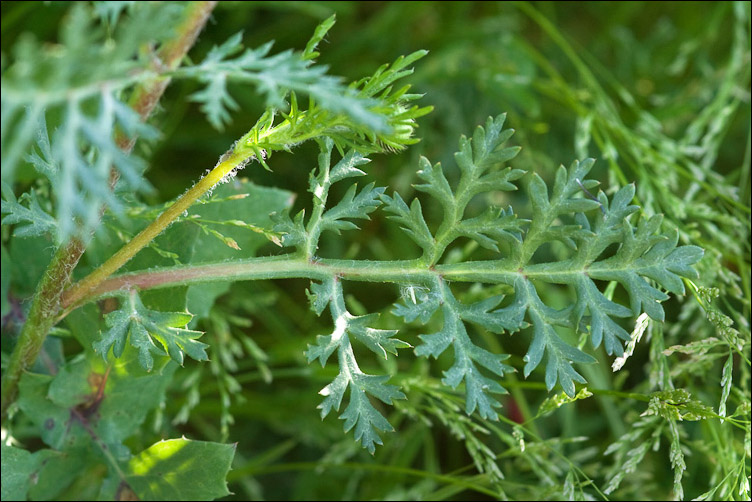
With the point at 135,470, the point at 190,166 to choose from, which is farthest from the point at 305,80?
the point at 190,166

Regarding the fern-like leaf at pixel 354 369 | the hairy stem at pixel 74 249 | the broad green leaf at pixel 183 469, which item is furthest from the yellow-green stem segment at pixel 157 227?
the broad green leaf at pixel 183 469

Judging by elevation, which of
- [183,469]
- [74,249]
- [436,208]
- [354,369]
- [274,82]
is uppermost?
[274,82]

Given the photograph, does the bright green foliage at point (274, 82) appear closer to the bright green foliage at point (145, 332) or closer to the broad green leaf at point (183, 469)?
the bright green foliage at point (145, 332)

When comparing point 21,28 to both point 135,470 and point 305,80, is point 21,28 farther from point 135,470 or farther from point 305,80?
point 305,80

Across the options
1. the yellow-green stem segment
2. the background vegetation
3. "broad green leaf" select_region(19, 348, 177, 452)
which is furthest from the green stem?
the background vegetation

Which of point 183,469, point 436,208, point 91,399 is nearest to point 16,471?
point 91,399

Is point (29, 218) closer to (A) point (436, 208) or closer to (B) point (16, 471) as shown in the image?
(B) point (16, 471)
